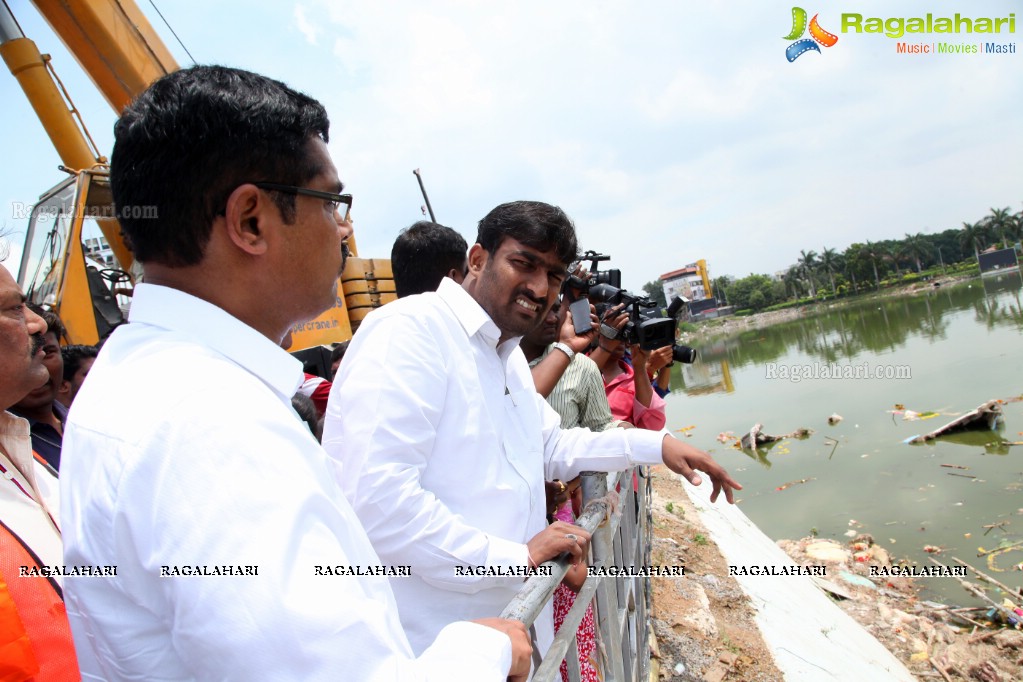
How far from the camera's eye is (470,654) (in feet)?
2.80

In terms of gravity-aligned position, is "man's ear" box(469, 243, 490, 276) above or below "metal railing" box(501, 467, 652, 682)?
above

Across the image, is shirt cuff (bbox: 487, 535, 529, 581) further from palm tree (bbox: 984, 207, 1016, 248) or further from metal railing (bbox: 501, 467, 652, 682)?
palm tree (bbox: 984, 207, 1016, 248)

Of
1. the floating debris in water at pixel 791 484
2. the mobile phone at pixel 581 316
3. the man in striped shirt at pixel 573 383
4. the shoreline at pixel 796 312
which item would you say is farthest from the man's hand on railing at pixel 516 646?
the shoreline at pixel 796 312

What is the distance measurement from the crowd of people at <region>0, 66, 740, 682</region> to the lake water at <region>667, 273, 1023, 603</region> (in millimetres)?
8318

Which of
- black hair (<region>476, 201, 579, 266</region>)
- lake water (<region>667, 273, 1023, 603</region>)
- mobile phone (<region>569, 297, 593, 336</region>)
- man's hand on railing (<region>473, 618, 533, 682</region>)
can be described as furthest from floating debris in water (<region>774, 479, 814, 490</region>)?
man's hand on railing (<region>473, 618, 533, 682</region>)

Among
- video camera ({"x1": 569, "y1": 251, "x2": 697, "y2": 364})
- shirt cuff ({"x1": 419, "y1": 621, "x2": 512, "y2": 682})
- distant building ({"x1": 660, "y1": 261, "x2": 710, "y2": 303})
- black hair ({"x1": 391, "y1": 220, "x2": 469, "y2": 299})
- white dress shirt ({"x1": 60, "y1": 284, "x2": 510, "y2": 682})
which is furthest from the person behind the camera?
distant building ({"x1": 660, "y1": 261, "x2": 710, "y2": 303})

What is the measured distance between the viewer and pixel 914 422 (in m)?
15.9

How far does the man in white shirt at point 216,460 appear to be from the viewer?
2.11 feet

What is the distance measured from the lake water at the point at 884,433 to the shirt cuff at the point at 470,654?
8646mm

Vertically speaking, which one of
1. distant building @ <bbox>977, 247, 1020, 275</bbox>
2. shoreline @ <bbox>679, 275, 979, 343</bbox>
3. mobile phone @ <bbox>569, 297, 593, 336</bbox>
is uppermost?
mobile phone @ <bbox>569, 297, 593, 336</bbox>

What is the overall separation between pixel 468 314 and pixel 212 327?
0.97m

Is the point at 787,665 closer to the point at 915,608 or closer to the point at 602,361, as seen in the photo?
the point at 602,361

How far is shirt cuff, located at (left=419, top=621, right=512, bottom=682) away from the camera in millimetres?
807

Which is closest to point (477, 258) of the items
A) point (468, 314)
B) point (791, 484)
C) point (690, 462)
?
point (468, 314)
